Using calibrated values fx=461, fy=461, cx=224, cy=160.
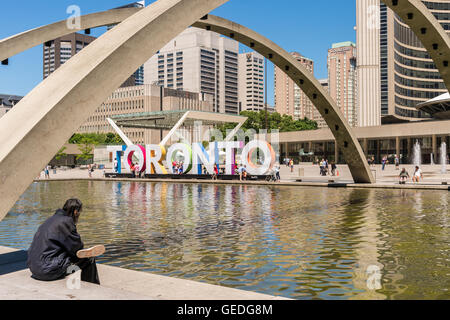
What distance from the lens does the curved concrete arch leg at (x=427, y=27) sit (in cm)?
1864

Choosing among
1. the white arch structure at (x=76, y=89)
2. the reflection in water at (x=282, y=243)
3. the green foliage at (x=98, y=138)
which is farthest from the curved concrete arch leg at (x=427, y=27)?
the green foliage at (x=98, y=138)

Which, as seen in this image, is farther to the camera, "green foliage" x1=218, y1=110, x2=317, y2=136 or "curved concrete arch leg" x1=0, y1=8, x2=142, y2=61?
"green foliage" x1=218, y1=110, x2=317, y2=136

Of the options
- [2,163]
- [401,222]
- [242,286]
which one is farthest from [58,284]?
[401,222]

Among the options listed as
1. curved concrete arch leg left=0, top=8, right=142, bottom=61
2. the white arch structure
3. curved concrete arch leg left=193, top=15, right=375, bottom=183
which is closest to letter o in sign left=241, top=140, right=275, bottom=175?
curved concrete arch leg left=193, top=15, right=375, bottom=183

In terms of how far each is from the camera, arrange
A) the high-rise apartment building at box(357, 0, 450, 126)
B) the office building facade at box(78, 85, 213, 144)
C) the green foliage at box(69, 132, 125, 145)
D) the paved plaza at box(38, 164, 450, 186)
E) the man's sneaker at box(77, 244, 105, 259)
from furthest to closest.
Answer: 1. the office building facade at box(78, 85, 213, 144)
2. the green foliage at box(69, 132, 125, 145)
3. the high-rise apartment building at box(357, 0, 450, 126)
4. the paved plaza at box(38, 164, 450, 186)
5. the man's sneaker at box(77, 244, 105, 259)

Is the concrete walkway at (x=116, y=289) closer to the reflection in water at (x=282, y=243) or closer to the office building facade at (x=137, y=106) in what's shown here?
the reflection in water at (x=282, y=243)

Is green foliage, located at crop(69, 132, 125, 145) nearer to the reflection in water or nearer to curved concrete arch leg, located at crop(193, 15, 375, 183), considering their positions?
curved concrete arch leg, located at crop(193, 15, 375, 183)

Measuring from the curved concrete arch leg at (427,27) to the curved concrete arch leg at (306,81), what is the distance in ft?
18.1

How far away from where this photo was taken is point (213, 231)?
11.0 m

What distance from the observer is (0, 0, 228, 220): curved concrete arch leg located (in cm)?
629

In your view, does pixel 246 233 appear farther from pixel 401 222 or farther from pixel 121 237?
pixel 401 222

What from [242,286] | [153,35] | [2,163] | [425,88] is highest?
[425,88]

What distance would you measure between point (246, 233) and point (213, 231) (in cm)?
84

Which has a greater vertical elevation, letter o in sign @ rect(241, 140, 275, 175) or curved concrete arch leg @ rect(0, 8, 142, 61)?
curved concrete arch leg @ rect(0, 8, 142, 61)
